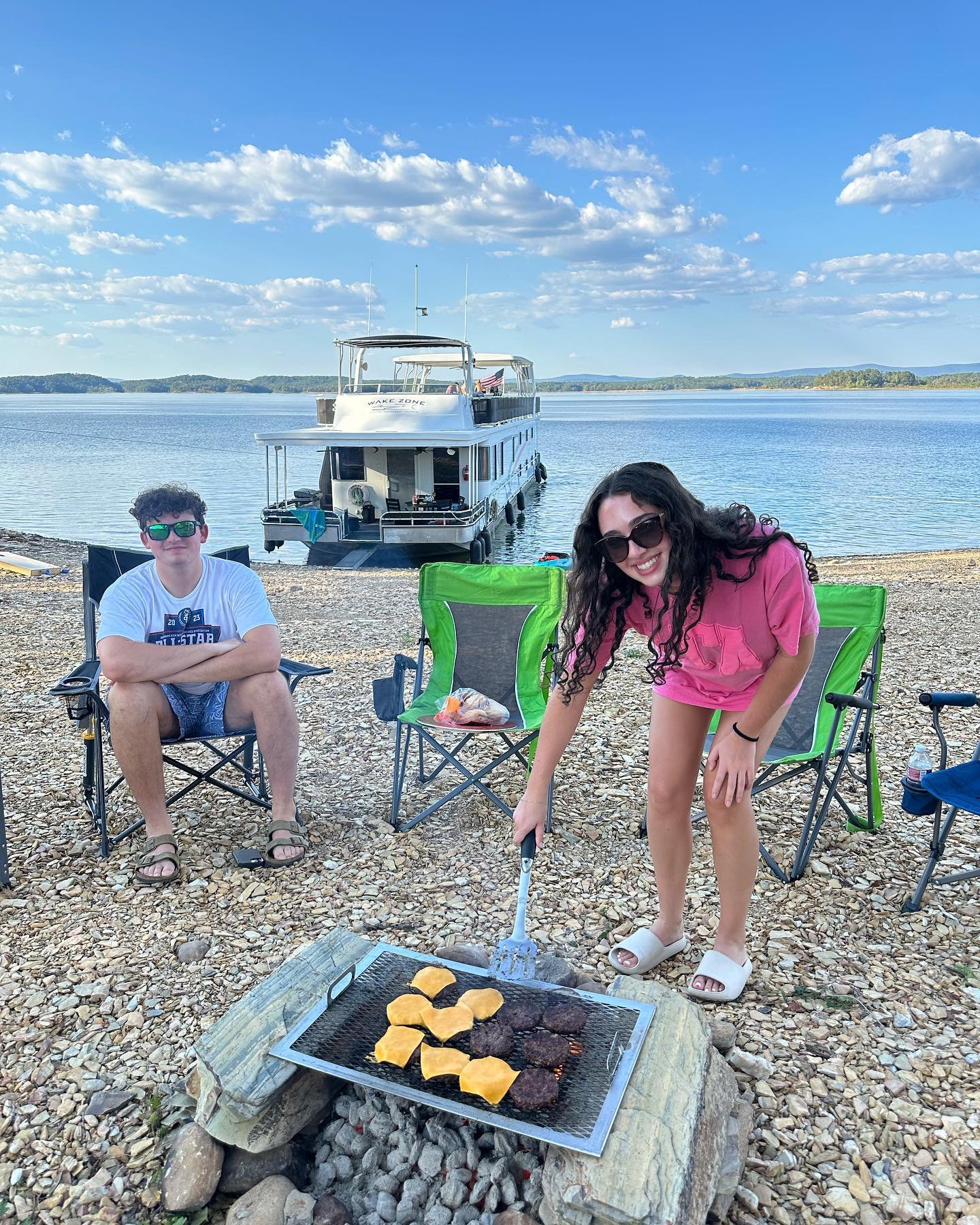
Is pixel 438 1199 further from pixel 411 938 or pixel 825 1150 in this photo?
pixel 411 938

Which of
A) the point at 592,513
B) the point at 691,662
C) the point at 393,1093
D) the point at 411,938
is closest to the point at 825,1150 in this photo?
the point at 393,1093

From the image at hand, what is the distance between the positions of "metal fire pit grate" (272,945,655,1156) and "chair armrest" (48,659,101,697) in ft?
5.57

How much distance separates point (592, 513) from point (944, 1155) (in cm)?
165

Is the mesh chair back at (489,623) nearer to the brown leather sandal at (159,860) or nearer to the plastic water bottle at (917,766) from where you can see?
the brown leather sandal at (159,860)

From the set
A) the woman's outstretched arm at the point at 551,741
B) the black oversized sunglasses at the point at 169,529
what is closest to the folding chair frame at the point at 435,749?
the black oversized sunglasses at the point at 169,529

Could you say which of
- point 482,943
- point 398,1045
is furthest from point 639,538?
point 482,943

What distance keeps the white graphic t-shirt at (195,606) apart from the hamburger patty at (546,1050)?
6.68 ft

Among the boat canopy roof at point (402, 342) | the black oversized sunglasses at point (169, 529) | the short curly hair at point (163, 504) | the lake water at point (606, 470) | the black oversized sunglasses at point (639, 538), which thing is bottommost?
the lake water at point (606, 470)

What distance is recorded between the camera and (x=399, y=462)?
17.2 metres

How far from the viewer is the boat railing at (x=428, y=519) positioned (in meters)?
15.4

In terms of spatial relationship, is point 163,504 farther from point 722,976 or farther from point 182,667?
point 722,976

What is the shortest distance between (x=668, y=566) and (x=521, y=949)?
1.02 meters

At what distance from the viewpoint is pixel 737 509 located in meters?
2.20

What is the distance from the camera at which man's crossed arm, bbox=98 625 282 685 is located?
333cm
